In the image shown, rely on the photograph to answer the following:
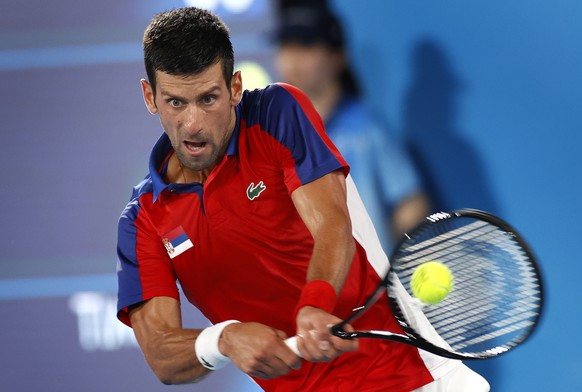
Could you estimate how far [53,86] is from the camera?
4508 mm

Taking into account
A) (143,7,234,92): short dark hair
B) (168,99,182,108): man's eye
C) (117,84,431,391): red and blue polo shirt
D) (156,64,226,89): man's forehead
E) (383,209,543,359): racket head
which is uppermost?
(143,7,234,92): short dark hair

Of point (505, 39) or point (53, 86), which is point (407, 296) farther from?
point (53, 86)

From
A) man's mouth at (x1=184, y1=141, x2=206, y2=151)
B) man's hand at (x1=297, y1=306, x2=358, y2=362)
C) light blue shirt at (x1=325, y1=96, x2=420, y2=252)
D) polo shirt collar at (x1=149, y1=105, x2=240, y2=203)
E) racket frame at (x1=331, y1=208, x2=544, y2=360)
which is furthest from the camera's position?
light blue shirt at (x1=325, y1=96, x2=420, y2=252)

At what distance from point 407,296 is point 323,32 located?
1.89m

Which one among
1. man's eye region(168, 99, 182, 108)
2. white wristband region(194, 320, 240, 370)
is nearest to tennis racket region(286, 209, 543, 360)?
white wristband region(194, 320, 240, 370)

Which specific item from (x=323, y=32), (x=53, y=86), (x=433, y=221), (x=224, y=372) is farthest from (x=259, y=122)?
(x=53, y=86)

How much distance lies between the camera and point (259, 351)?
6.86 ft

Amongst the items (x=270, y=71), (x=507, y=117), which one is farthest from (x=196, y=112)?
(x=507, y=117)

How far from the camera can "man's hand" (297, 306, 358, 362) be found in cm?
205

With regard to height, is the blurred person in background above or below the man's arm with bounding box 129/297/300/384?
above

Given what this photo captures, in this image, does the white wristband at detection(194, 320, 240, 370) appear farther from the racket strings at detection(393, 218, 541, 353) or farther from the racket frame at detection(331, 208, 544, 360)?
the racket strings at detection(393, 218, 541, 353)

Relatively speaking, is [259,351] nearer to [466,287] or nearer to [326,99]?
[466,287]

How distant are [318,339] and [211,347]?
11.7 inches

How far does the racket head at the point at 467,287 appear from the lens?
2361 mm
